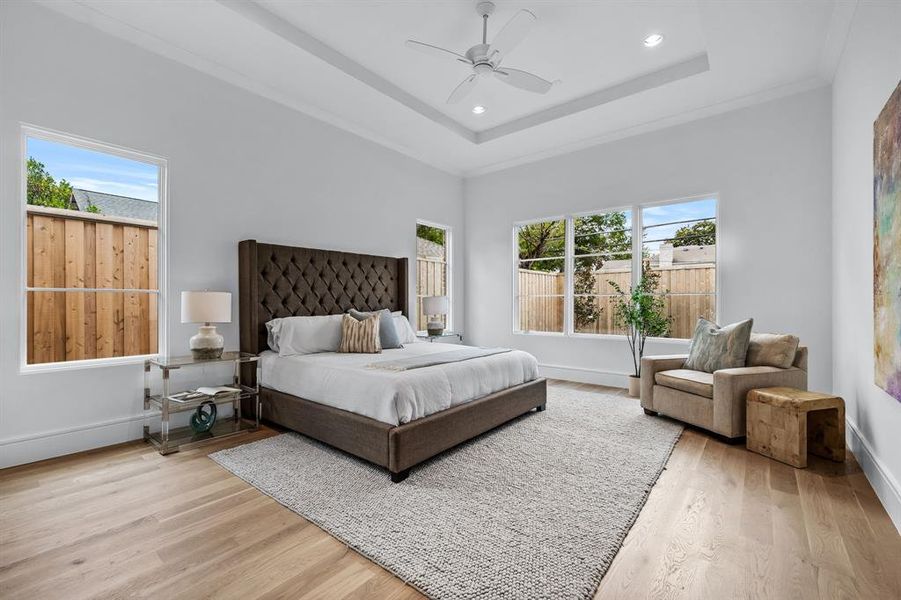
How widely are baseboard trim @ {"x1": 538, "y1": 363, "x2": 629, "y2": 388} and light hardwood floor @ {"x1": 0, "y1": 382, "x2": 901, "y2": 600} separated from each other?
2343 millimetres

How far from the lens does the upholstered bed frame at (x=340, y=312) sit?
8.63ft

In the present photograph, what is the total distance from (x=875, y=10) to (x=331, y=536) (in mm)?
4091

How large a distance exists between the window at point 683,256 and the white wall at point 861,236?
102 centimetres

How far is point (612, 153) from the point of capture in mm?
5117

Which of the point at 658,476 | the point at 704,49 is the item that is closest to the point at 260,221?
the point at 658,476

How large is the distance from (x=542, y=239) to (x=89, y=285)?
16.0 feet

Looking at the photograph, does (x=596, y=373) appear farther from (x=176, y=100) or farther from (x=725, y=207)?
(x=176, y=100)

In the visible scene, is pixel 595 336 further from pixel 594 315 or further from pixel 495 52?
pixel 495 52

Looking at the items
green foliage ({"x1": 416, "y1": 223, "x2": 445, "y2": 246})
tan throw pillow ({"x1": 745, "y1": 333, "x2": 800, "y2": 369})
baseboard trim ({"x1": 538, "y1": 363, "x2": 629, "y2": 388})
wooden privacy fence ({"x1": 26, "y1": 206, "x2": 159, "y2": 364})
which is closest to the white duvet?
wooden privacy fence ({"x1": 26, "y1": 206, "x2": 159, "y2": 364})

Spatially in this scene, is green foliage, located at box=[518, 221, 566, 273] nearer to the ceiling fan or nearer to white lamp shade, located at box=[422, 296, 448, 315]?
white lamp shade, located at box=[422, 296, 448, 315]

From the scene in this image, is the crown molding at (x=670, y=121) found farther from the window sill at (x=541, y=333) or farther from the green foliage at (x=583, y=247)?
the window sill at (x=541, y=333)

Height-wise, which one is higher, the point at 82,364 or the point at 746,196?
the point at 746,196

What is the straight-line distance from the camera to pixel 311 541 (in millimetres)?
1926

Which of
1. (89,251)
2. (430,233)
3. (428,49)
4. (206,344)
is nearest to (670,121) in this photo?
(428,49)
